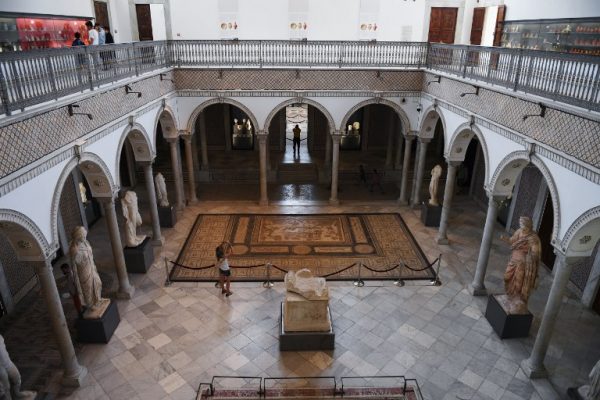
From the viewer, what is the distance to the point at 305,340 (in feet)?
24.9

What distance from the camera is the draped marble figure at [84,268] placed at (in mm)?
7152

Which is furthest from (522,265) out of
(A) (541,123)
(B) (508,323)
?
(A) (541,123)

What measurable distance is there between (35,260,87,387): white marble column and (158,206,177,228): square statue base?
5.53m

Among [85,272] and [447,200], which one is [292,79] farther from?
[85,272]

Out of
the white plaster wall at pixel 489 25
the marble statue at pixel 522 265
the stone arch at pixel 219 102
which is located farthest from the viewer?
the white plaster wall at pixel 489 25

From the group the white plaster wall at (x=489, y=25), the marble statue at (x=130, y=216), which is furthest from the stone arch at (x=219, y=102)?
the white plaster wall at (x=489, y=25)

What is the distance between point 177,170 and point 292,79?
14.3 ft

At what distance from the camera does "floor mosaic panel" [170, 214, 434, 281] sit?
10.1 m

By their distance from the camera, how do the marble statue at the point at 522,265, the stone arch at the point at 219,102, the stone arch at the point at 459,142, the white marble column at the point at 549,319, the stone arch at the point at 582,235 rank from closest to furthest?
the stone arch at the point at 582,235
the white marble column at the point at 549,319
the marble statue at the point at 522,265
the stone arch at the point at 459,142
the stone arch at the point at 219,102

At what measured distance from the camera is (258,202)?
46.5 feet

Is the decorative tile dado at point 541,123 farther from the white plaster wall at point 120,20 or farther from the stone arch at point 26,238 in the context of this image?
the white plaster wall at point 120,20

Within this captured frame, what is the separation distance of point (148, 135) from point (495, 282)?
8.67m

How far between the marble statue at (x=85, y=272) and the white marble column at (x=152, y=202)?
3.45 metres

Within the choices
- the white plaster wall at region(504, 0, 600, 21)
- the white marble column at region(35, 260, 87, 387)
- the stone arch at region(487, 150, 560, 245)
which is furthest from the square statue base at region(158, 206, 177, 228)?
the white plaster wall at region(504, 0, 600, 21)
